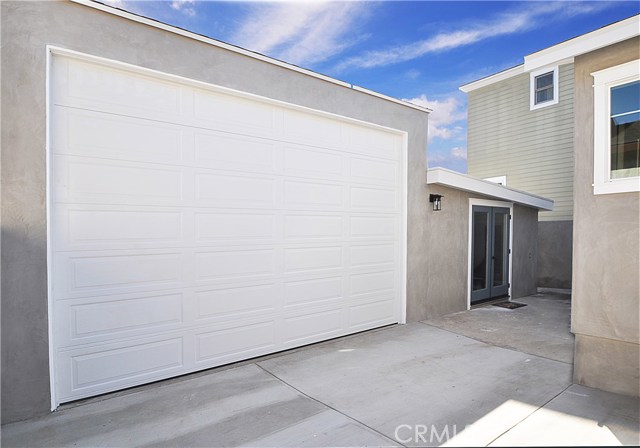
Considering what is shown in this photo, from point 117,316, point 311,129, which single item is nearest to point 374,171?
point 311,129

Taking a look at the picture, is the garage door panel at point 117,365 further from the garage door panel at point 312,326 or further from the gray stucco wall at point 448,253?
the gray stucco wall at point 448,253

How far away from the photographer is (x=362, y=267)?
5711 millimetres

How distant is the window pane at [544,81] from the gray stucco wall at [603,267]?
801 cm

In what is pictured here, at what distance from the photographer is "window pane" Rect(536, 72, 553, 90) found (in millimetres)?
10157

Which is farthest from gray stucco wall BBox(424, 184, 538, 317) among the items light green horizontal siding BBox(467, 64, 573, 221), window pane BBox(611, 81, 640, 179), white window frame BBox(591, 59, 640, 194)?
light green horizontal siding BBox(467, 64, 573, 221)

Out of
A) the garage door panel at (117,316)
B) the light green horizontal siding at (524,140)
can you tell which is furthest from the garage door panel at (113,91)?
the light green horizontal siding at (524,140)

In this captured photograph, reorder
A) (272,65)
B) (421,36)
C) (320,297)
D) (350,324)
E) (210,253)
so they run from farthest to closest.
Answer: (421,36)
(350,324)
(320,297)
(272,65)
(210,253)

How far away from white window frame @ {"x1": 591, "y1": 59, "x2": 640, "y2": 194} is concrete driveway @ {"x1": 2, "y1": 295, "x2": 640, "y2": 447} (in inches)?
81.9

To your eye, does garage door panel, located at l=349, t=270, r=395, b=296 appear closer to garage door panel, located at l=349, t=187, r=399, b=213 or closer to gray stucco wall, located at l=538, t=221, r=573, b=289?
garage door panel, located at l=349, t=187, r=399, b=213

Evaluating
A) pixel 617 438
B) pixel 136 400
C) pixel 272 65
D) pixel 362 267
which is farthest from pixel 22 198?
pixel 617 438

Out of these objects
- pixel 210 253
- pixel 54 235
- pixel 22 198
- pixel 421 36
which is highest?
pixel 421 36

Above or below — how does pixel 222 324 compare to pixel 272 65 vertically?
below

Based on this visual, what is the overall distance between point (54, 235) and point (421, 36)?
319 inches

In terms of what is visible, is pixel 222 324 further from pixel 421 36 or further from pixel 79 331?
pixel 421 36
